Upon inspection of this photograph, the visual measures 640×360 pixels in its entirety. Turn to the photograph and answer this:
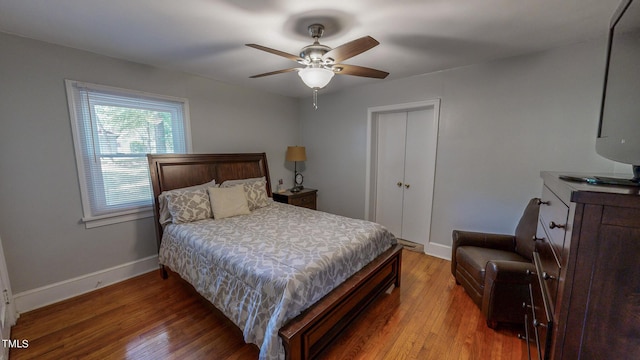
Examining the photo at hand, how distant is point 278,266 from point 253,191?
1.71 m

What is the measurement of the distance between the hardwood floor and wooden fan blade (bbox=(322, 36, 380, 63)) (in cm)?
210

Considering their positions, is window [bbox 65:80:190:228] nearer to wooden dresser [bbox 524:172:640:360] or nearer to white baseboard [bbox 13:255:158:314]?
white baseboard [bbox 13:255:158:314]

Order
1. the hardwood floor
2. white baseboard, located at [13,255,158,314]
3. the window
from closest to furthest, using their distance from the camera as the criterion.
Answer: the hardwood floor < white baseboard, located at [13,255,158,314] < the window

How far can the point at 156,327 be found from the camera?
202 centimetres

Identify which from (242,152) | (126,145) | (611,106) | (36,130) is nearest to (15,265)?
(36,130)

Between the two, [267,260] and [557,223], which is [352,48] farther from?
[267,260]

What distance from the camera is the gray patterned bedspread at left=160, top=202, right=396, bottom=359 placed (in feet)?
5.08

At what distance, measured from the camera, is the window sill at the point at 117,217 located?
249cm

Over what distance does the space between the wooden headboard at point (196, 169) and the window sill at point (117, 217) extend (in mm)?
191

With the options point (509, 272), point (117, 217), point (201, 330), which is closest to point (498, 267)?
point (509, 272)

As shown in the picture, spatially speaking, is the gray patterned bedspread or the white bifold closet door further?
the white bifold closet door

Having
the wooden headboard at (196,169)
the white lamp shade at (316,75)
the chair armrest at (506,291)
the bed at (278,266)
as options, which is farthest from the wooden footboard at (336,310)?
the wooden headboard at (196,169)

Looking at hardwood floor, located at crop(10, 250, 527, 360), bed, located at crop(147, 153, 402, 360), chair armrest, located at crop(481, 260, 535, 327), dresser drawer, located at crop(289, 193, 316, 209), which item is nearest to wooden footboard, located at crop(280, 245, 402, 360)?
bed, located at crop(147, 153, 402, 360)

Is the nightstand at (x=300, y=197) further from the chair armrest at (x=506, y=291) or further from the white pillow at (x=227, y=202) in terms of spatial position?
the chair armrest at (x=506, y=291)
